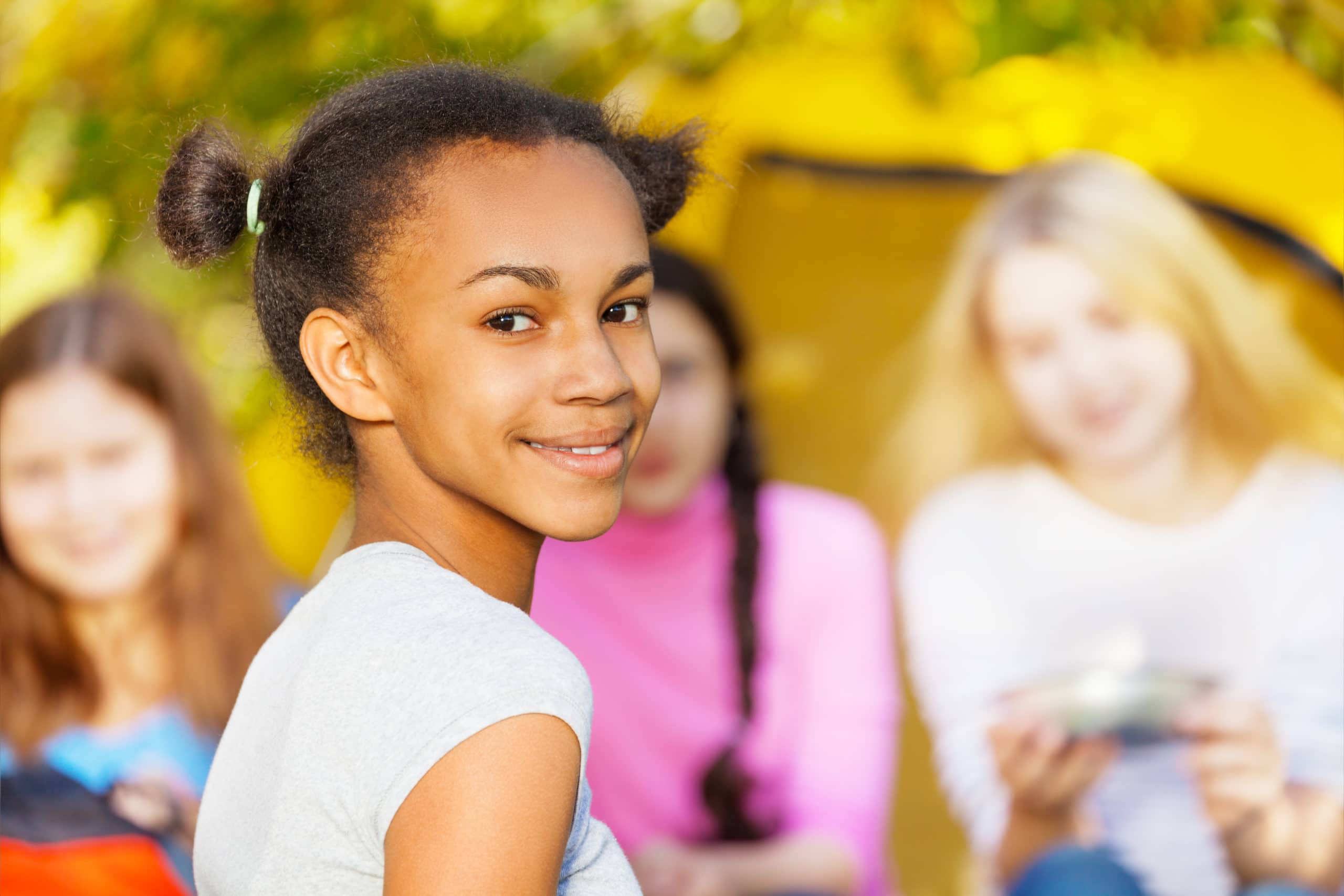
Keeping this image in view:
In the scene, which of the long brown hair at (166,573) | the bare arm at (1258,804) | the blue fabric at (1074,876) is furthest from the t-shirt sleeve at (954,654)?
the long brown hair at (166,573)

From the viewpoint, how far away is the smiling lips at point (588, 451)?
1.00 metres

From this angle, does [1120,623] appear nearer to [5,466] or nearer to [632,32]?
[632,32]

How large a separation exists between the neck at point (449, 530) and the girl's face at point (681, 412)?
1848 millimetres

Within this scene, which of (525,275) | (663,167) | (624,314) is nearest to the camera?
(525,275)

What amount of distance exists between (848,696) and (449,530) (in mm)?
2039

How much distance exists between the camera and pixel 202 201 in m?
1.17

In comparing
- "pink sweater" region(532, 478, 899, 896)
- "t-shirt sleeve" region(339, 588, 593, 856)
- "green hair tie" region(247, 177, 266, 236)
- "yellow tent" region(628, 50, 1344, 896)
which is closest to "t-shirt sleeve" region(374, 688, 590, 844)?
"t-shirt sleeve" region(339, 588, 593, 856)

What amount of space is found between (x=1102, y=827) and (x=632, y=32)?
202cm

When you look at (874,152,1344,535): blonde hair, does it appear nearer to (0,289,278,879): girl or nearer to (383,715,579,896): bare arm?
(0,289,278,879): girl

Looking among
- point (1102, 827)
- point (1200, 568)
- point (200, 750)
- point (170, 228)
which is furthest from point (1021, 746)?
point (170, 228)

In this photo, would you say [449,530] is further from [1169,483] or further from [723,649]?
[1169,483]

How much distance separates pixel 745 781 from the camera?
291cm

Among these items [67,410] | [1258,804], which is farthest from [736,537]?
[67,410]

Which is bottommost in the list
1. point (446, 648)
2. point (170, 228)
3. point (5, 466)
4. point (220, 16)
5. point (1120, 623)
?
point (1120, 623)
